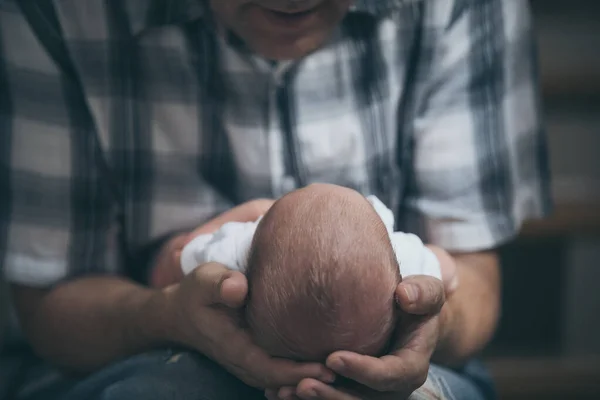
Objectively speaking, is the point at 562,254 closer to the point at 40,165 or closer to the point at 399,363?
the point at 399,363

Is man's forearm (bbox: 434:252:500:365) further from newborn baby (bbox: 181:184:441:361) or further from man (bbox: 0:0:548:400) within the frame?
newborn baby (bbox: 181:184:441:361)

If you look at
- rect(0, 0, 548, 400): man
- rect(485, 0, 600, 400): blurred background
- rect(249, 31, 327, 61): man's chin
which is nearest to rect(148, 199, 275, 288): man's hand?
rect(0, 0, 548, 400): man

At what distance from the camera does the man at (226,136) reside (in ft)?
2.05

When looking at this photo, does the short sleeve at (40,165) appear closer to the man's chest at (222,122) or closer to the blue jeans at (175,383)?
the man's chest at (222,122)

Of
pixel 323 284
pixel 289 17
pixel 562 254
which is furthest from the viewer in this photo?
pixel 562 254

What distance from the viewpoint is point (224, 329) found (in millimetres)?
500

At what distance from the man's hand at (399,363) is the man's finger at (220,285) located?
0.07 metres

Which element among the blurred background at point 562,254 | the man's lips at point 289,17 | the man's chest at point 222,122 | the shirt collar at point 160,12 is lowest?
the blurred background at point 562,254

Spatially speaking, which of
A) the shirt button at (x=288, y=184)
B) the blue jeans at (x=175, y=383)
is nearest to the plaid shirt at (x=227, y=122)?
the shirt button at (x=288, y=184)

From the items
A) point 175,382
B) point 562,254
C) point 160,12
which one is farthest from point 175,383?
point 562,254

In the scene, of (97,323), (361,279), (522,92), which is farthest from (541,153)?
(97,323)

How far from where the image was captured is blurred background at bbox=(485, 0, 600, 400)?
881 millimetres

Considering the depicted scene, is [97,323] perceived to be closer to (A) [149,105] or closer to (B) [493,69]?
(A) [149,105]

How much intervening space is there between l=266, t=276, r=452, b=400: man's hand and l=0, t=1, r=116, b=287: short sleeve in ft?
0.91
